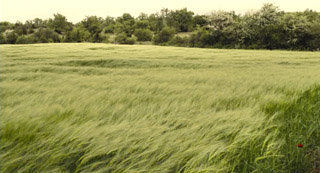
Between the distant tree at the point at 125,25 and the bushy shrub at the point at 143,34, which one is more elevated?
the distant tree at the point at 125,25

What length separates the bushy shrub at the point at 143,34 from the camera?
32594 millimetres

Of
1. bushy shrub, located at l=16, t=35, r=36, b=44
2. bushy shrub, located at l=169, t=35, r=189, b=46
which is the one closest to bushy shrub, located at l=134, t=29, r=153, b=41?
bushy shrub, located at l=169, t=35, r=189, b=46

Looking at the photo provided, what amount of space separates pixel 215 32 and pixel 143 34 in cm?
1037

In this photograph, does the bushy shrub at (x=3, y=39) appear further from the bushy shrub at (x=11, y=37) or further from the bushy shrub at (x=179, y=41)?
the bushy shrub at (x=179, y=41)

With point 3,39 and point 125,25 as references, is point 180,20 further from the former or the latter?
point 3,39

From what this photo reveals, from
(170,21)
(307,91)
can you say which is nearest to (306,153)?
(307,91)

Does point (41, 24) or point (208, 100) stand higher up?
point (41, 24)

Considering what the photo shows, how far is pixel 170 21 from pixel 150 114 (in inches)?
1592

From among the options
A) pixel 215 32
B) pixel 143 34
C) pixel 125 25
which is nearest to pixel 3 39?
pixel 125 25

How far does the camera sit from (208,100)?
2.21 m

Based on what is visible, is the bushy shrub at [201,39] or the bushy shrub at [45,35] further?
the bushy shrub at [201,39]

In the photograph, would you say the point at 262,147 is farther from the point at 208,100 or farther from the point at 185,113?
the point at 208,100

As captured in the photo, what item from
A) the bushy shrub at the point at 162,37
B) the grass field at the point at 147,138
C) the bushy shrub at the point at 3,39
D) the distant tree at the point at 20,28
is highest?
the distant tree at the point at 20,28

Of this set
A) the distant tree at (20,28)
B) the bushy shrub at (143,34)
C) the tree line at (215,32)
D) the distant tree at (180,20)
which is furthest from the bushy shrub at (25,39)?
the distant tree at (180,20)
